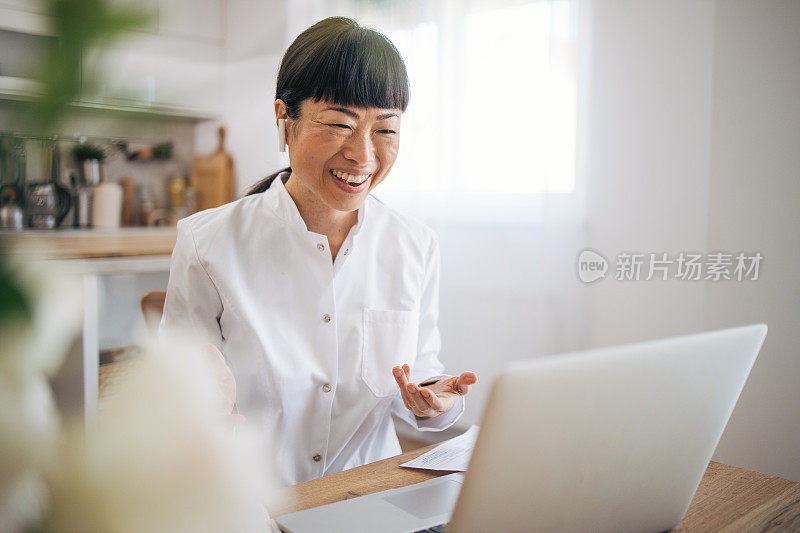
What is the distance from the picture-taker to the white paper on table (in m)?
1.04

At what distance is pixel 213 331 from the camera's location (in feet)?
4.45

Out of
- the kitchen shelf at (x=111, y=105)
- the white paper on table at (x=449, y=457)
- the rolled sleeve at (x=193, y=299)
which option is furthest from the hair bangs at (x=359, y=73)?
the kitchen shelf at (x=111, y=105)

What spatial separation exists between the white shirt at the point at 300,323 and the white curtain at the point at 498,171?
4.40 feet

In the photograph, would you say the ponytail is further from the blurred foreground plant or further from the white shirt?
the blurred foreground plant

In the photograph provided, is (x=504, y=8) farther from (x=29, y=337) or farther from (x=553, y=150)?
(x=29, y=337)

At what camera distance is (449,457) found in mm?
1077

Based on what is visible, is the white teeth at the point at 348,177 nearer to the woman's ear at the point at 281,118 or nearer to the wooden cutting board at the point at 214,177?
the woman's ear at the point at 281,118

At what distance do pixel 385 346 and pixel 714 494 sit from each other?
0.68 meters

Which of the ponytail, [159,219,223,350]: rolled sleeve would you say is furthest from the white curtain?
→ [159,219,223,350]: rolled sleeve

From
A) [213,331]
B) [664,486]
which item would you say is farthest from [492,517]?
[213,331]

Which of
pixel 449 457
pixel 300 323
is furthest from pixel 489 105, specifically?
pixel 449 457

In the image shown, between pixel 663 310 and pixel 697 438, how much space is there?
1.83 metres

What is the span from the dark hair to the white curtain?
1290mm

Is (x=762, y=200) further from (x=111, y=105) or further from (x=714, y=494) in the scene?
(x=111, y=105)
